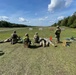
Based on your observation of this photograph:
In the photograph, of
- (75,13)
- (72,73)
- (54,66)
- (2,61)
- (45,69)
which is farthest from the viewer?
(75,13)

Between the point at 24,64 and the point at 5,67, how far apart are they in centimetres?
130

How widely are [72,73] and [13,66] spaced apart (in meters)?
3.78

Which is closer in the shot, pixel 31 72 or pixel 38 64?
pixel 31 72

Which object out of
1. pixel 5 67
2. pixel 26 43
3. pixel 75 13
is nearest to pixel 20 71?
pixel 5 67

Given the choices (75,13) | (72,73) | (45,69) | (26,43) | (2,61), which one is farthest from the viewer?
(75,13)

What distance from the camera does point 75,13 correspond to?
302ft

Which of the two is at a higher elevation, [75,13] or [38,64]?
[75,13]

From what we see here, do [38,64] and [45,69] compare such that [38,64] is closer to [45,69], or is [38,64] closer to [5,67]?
[45,69]

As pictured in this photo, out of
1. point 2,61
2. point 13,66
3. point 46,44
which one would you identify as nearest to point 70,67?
point 13,66

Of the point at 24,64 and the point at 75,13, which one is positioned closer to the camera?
the point at 24,64

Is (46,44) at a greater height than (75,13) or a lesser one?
lesser

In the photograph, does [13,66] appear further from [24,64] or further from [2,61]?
[2,61]

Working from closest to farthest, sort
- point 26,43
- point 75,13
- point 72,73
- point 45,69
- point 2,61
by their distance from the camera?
point 72,73
point 45,69
point 2,61
point 26,43
point 75,13

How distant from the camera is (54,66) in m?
8.76
